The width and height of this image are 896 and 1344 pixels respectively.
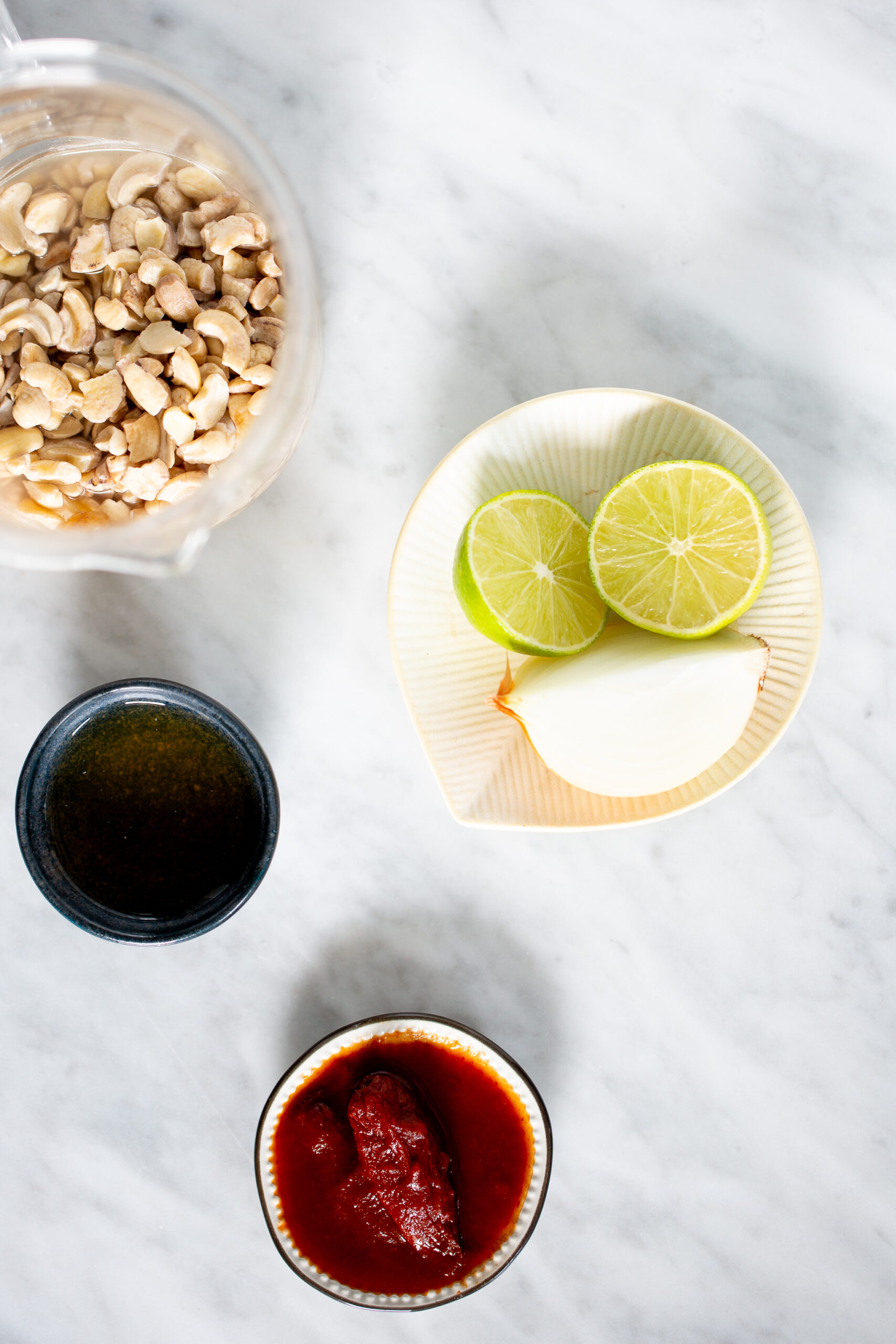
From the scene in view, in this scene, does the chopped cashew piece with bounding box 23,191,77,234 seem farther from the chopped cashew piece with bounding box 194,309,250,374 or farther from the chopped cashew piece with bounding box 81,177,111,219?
the chopped cashew piece with bounding box 194,309,250,374

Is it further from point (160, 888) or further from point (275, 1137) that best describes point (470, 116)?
point (275, 1137)

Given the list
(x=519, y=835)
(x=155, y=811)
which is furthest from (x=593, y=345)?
(x=155, y=811)

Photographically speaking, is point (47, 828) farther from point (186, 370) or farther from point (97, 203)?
point (97, 203)

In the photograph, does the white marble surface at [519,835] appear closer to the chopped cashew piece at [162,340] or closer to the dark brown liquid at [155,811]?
the dark brown liquid at [155,811]

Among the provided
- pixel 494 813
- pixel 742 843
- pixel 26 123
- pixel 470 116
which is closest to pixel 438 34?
pixel 470 116

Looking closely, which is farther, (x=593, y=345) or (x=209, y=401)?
(x=593, y=345)

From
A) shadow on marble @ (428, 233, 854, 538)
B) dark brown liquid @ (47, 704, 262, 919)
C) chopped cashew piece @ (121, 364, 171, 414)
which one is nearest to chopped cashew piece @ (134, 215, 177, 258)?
chopped cashew piece @ (121, 364, 171, 414)
